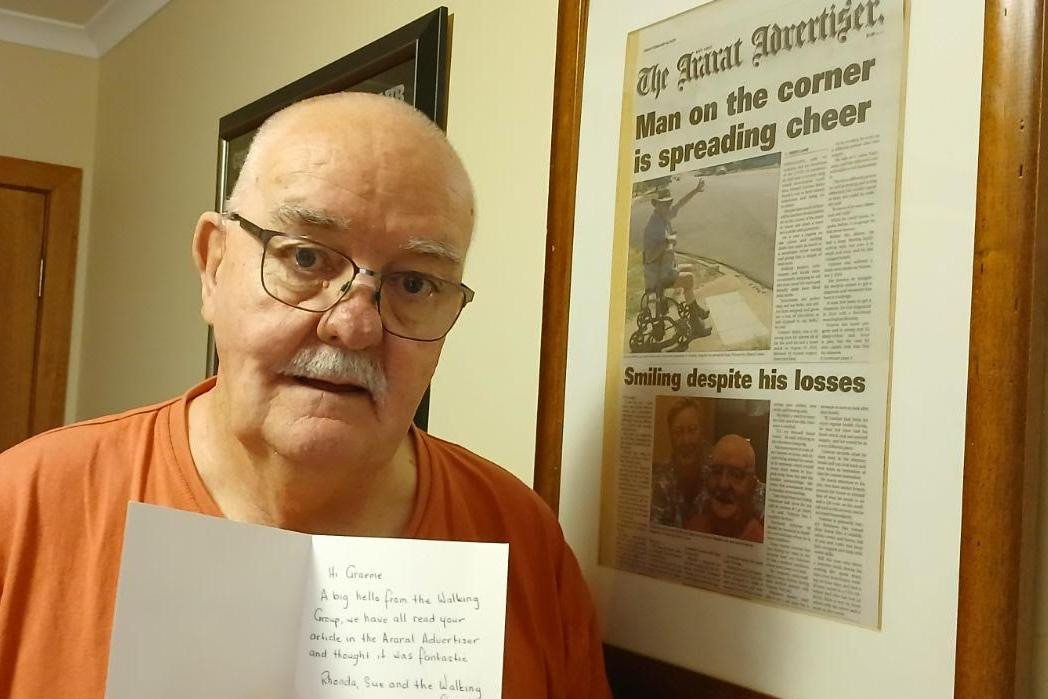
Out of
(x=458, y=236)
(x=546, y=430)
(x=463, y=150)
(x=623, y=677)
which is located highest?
(x=463, y=150)

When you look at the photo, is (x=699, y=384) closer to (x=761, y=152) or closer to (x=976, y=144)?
(x=761, y=152)

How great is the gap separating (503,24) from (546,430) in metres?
0.54

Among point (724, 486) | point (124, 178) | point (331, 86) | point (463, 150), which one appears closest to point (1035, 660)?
Answer: point (724, 486)

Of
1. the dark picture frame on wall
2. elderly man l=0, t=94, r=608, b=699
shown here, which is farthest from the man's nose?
the dark picture frame on wall

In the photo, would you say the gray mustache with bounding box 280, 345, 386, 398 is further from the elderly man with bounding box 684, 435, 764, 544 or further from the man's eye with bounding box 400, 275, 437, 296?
the elderly man with bounding box 684, 435, 764, 544

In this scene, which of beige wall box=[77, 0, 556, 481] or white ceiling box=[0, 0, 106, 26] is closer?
beige wall box=[77, 0, 556, 481]

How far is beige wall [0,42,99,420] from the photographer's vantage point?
2.76 meters

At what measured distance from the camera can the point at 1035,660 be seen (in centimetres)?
68

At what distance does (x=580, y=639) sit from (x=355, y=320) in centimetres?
41

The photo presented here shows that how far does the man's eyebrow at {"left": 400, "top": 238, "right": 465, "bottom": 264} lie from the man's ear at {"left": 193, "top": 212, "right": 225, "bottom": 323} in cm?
19

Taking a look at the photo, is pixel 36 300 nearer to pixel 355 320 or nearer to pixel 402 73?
pixel 402 73

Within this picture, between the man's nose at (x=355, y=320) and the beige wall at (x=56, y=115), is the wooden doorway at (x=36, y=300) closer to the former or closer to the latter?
the beige wall at (x=56, y=115)

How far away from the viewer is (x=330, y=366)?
2.66ft

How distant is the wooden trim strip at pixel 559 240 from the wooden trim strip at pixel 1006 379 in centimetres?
49
